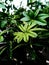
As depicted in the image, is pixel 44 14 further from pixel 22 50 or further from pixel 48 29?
pixel 22 50

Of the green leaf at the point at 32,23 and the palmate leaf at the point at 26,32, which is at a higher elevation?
the green leaf at the point at 32,23

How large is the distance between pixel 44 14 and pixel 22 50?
28cm

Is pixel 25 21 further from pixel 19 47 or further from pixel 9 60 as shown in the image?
pixel 9 60

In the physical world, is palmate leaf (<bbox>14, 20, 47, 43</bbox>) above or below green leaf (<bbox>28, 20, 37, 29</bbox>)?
below

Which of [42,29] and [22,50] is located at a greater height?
[42,29]

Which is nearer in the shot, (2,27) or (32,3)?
(2,27)

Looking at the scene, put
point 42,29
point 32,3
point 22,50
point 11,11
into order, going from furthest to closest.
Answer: point 11,11 → point 32,3 → point 22,50 → point 42,29

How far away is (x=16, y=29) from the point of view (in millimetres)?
1238

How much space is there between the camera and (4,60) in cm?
129

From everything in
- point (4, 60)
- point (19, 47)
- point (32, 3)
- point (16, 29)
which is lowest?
point (4, 60)

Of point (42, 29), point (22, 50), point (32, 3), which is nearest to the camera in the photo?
point (42, 29)

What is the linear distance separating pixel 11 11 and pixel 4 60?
1.50 ft

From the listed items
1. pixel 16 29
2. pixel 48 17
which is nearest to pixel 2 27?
pixel 16 29

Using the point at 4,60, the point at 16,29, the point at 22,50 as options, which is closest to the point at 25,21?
the point at 16,29
